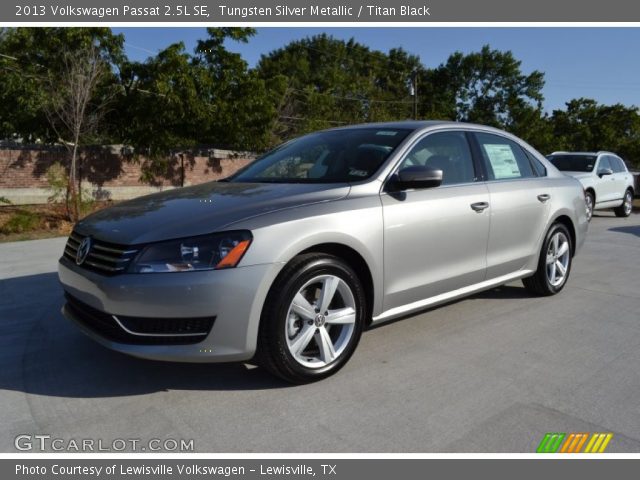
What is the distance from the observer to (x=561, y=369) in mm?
3564

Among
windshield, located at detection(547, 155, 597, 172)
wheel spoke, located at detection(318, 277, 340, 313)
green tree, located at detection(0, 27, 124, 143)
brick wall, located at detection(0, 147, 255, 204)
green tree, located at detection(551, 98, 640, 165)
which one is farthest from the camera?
green tree, located at detection(551, 98, 640, 165)

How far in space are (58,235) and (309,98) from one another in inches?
Result: 839

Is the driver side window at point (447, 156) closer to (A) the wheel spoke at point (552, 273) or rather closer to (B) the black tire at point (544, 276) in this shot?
(B) the black tire at point (544, 276)

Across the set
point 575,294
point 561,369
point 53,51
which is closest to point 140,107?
point 53,51

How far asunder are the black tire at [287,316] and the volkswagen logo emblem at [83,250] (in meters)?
1.18

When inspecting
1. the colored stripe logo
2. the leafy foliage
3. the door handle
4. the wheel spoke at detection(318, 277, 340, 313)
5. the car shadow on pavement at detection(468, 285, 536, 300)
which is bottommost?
the colored stripe logo

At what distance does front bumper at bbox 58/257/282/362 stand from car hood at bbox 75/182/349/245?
247 millimetres

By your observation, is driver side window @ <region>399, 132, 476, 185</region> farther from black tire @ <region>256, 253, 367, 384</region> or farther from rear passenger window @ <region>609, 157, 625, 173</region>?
rear passenger window @ <region>609, 157, 625, 173</region>

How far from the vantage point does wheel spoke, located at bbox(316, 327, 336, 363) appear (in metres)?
3.32

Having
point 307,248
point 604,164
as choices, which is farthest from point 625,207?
point 307,248

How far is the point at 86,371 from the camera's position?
3.52m

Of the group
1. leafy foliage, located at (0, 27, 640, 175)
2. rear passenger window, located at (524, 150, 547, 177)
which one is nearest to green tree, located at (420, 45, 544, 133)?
leafy foliage, located at (0, 27, 640, 175)

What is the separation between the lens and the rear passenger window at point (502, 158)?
15.3ft

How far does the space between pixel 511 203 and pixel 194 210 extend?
8.89ft
